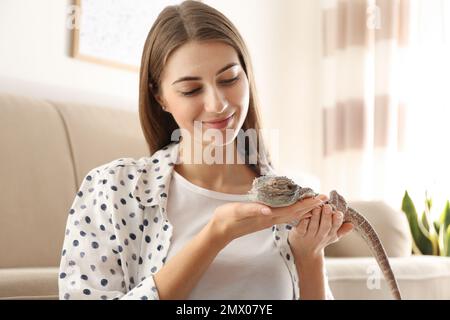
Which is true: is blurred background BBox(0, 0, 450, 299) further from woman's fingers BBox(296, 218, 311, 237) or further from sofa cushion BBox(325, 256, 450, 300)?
woman's fingers BBox(296, 218, 311, 237)

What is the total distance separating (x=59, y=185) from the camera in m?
1.54

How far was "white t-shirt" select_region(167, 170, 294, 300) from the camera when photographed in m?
0.78

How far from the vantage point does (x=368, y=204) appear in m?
1.95

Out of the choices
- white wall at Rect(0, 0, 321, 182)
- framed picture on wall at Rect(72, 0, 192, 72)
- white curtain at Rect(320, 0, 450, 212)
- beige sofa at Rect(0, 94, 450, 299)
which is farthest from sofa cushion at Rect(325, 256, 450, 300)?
framed picture on wall at Rect(72, 0, 192, 72)

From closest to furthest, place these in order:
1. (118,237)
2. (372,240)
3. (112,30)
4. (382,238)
Result: (118,237)
(372,240)
(382,238)
(112,30)

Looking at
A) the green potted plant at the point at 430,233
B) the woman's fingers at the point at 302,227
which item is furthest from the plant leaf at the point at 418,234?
the woman's fingers at the point at 302,227

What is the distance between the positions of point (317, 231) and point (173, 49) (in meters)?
0.32

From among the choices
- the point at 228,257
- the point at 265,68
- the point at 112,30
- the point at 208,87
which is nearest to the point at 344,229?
the point at 228,257

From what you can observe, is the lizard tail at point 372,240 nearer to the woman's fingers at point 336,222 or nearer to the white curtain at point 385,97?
the woman's fingers at point 336,222

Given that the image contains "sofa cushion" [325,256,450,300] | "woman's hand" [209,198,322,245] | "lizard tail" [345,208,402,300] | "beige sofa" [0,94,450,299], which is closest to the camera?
"woman's hand" [209,198,322,245]

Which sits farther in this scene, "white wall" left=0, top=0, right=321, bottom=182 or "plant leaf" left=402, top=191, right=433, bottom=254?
"plant leaf" left=402, top=191, right=433, bottom=254

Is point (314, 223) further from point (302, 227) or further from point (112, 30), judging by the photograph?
point (112, 30)

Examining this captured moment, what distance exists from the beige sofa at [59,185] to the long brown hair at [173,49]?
0.48 m
